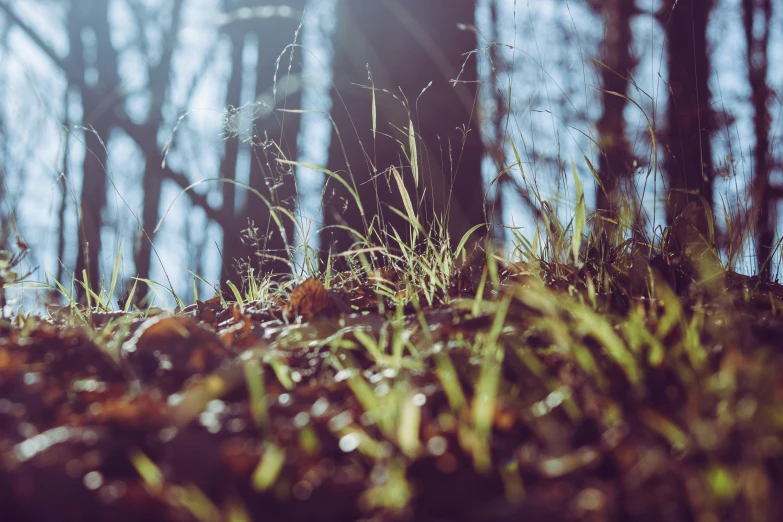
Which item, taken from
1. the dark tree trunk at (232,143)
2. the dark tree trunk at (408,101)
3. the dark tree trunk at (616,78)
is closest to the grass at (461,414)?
the dark tree trunk at (408,101)

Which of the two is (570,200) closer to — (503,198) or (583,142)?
(583,142)

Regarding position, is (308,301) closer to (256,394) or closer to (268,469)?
(256,394)

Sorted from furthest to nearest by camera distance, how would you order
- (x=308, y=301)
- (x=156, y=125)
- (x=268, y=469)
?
(x=156, y=125)
(x=308, y=301)
(x=268, y=469)

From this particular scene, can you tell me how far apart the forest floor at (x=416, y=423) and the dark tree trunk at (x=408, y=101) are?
132 centimetres

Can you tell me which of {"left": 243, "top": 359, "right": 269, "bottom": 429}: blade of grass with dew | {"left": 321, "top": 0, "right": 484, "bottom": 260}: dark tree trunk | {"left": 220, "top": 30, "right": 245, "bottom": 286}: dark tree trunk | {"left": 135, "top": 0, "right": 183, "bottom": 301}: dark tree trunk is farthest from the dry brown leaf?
{"left": 135, "top": 0, "right": 183, "bottom": 301}: dark tree trunk

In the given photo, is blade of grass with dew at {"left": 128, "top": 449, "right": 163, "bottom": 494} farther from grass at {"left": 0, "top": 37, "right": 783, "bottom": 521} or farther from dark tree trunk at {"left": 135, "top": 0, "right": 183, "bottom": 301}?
dark tree trunk at {"left": 135, "top": 0, "right": 183, "bottom": 301}

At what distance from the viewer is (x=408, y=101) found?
2.50 metres

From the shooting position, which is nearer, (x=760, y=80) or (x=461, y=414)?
(x=461, y=414)

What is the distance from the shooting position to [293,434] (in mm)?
682

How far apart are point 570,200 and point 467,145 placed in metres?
0.97

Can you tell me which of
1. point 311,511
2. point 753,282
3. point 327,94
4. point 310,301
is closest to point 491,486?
point 311,511

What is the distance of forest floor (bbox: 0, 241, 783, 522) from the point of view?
0.55 meters

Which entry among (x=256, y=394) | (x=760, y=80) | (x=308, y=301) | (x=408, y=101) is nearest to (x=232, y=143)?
(x=408, y=101)

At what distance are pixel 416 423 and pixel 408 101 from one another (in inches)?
79.0
